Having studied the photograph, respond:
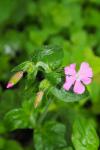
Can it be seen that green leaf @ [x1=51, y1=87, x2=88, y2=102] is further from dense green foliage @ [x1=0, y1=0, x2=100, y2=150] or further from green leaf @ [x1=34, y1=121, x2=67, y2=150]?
green leaf @ [x1=34, y1=121, x2=67, y2=150]

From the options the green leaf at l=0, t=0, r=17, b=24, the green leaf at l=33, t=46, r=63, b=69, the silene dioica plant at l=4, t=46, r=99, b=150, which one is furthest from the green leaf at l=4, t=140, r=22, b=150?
the green leaf at l=0, t=0, r=17, b=24

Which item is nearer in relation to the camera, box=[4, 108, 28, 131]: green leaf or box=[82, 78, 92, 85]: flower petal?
box=[82, 78, 92, 85]: flower petal

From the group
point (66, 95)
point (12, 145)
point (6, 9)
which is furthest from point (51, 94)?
point (6, 9)

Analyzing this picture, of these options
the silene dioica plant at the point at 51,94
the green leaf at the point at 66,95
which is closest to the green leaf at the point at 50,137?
the silene dioica plant at the point at 51,94

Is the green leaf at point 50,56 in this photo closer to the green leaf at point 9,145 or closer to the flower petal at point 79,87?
the flower petal at point 79,87

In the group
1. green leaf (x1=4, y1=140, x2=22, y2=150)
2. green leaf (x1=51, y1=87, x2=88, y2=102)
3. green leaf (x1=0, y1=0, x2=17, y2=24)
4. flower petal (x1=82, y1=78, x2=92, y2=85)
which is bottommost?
green leaf (x1=4, y1=140, x2=22, y2=150)

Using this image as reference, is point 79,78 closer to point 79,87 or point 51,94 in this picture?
point 79,87

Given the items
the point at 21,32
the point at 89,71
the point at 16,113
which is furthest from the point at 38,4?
the point at 89,71
